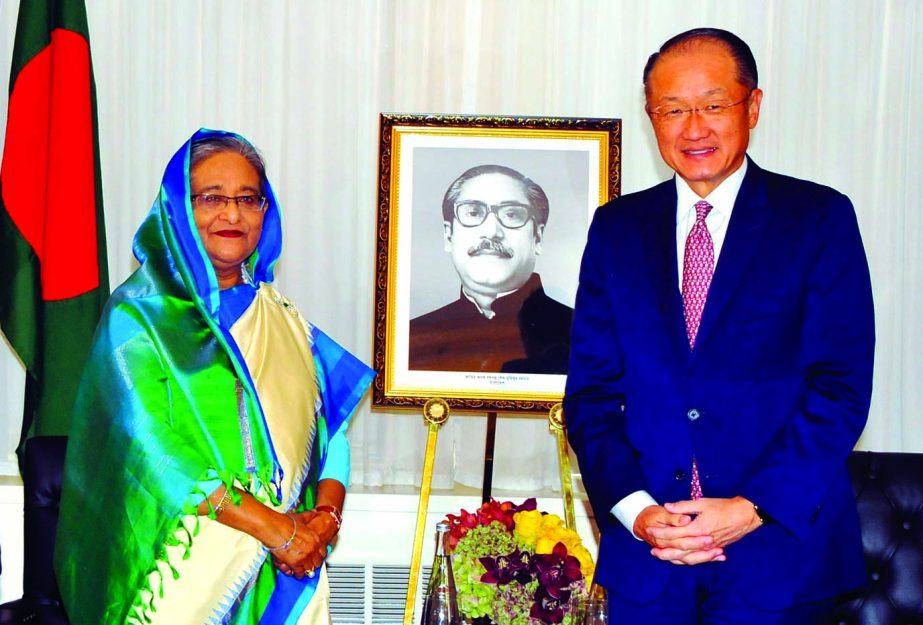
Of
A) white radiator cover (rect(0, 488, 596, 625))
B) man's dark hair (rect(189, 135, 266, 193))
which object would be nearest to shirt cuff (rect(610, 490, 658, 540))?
man's dark hair (rect(189, 135, 266, 193))

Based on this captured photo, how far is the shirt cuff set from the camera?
6.46 ft

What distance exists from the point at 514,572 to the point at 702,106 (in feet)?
3.91

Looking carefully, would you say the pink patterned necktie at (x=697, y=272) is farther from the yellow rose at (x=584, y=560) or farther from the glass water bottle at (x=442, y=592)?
the yellow rose at (x=584, y=560)

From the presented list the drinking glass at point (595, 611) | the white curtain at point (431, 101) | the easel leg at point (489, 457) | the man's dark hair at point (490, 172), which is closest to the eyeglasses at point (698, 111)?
the drinking glass at point (595, 611)

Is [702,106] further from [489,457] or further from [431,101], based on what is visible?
[431,101]

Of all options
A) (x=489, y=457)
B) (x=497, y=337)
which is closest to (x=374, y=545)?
(x=489, y=457)

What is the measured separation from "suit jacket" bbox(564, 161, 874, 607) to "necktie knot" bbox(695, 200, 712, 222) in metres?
0.06

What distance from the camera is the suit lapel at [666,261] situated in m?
2.02

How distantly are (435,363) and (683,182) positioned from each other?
1.35 metres

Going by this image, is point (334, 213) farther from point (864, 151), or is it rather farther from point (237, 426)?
point (864, 151)

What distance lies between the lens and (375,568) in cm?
380

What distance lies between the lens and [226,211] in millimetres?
2570

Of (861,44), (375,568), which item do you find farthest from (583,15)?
(375,568)

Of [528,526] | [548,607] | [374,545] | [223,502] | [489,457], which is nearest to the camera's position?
[223,502]
